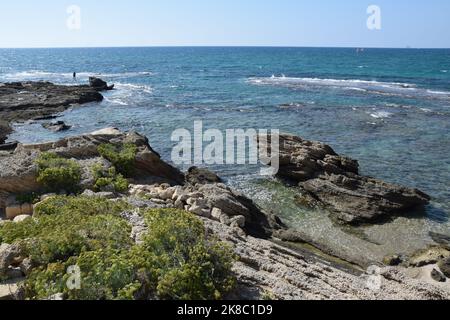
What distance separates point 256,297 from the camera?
9.82m

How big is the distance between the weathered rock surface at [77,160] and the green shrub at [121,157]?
1.18 feet

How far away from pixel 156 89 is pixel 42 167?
49054mm

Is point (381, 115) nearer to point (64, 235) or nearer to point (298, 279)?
point (298, 279)

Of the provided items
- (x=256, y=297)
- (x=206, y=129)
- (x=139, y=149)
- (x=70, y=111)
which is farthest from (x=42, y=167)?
(x=70, y=111)

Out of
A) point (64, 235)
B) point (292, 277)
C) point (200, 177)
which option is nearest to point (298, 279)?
point (292, 277)

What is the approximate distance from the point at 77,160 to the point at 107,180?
318 centimetres

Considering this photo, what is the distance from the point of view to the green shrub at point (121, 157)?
19797mm

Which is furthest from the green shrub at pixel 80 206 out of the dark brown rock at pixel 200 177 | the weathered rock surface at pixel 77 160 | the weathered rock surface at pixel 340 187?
the weathered rock surface at pixel 340 187

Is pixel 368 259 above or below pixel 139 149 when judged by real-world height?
below

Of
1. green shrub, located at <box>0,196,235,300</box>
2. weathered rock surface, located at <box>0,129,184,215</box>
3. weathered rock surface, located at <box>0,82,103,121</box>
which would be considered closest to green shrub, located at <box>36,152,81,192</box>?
weathered rock surface, located at <box>0,129,184,215</box>

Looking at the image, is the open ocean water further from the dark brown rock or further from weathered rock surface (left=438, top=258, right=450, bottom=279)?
weathered rock surface (left=438, top=258, right=450, bottom=279)

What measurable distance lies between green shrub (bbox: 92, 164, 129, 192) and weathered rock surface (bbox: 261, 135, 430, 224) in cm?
939
